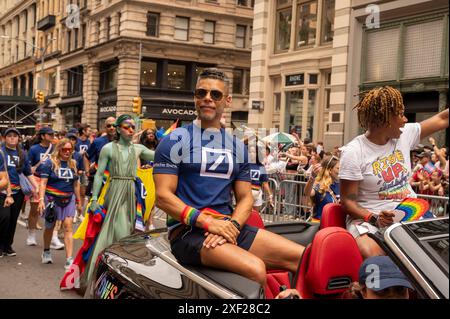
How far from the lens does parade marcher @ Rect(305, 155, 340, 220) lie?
7031 mm

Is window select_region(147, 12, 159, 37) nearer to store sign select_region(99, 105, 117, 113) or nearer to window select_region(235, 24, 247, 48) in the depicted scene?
store sign select_region(99, 105, 117, 113)

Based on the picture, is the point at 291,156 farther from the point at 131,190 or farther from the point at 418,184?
the point at 131,190

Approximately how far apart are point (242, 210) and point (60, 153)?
19.1 ft

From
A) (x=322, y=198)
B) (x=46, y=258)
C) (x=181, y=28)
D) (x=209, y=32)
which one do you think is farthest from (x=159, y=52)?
(x=322, y=198)

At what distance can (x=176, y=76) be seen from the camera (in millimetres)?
41406

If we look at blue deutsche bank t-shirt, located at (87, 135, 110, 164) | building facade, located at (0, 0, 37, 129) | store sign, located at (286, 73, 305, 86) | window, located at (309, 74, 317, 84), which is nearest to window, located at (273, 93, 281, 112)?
store sign, located at (286, 73, 305, 86)

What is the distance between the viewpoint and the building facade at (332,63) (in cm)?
1415

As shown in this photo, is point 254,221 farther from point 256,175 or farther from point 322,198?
point 256,175

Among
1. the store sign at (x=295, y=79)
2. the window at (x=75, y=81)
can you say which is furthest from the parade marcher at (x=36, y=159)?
the window at (x=75, y=81)

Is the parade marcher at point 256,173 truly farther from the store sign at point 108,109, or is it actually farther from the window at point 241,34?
the window at point 241,34

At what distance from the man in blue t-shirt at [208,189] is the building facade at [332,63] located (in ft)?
31.4

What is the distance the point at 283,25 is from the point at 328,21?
9.34 ft

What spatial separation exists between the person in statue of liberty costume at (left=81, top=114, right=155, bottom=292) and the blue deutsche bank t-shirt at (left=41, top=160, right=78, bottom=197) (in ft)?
6.05
